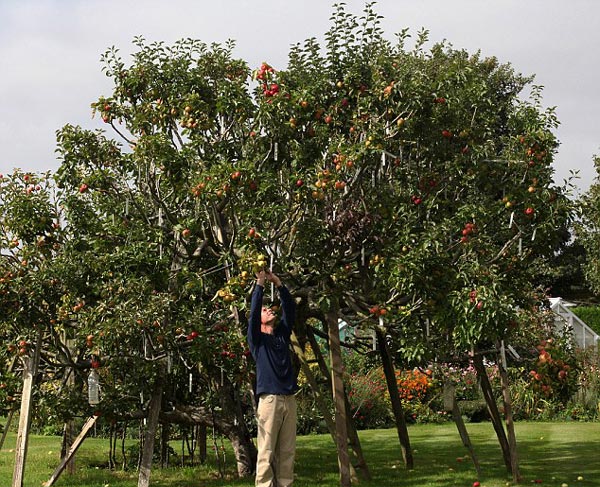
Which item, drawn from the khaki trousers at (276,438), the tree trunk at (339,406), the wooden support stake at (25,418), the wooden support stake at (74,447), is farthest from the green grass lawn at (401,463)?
A: the khaki trousers at (276,438)

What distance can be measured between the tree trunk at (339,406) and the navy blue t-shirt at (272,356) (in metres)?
1.27

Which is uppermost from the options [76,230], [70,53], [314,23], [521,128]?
[314,23]

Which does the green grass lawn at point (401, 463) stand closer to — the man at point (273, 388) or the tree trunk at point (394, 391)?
the tree trunk at point (394, 391)

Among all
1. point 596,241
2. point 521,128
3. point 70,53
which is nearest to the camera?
point 70,53

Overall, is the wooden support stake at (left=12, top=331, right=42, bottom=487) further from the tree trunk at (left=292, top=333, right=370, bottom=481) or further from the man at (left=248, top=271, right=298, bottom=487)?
the tree trunk at (left=292, top=333, right=370, bottom=481)

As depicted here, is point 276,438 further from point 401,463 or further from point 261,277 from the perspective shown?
point 401,463

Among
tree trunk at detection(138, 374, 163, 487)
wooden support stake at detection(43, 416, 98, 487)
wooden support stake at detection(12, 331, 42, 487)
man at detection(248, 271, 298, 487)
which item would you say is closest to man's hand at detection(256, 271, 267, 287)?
man at detection(248, 271, 298, 487)

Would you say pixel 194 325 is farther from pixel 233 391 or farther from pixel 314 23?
pixel 314 23

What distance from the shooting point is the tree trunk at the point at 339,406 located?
875 cm

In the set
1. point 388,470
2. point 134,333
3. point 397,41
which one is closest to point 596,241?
point 388,470

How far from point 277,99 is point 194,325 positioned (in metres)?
2.37

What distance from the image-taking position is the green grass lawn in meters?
10.3

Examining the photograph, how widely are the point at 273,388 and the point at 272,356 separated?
27cm

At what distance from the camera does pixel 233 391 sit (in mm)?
11172
